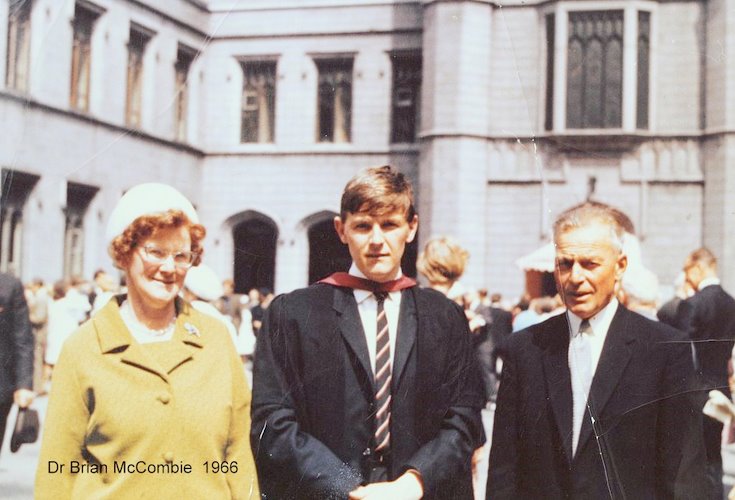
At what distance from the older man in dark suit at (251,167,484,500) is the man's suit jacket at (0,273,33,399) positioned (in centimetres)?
227

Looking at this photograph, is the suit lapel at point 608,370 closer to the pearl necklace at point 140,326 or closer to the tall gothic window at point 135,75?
the pearl necklace at point 140,326

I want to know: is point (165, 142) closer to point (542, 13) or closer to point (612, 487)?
point (612, 487)

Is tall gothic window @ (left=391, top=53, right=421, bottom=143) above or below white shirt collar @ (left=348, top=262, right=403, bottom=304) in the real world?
above

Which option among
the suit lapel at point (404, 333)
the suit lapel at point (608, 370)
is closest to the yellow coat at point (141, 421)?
the suit lapel at point (404, 333)

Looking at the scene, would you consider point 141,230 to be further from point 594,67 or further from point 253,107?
point 594,67

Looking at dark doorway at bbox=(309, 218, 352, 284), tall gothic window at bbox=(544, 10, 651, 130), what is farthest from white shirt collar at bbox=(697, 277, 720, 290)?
tall gothic window at bbox=(544, 10, 651, 130)

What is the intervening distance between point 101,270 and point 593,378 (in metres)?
3.41

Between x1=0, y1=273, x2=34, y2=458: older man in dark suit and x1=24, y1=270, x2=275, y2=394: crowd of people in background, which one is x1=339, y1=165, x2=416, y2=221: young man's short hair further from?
x1=0, y1=273, x2=34, y2=458: older man in dark suit

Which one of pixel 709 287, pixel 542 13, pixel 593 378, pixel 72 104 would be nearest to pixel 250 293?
pixel 593 378

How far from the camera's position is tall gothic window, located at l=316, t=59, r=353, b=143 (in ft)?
18.2

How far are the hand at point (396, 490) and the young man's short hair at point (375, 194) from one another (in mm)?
747

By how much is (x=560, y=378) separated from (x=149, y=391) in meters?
1.20

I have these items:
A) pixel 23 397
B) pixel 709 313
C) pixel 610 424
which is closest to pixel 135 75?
pixel 23 397

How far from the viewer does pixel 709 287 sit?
5.37 metres
